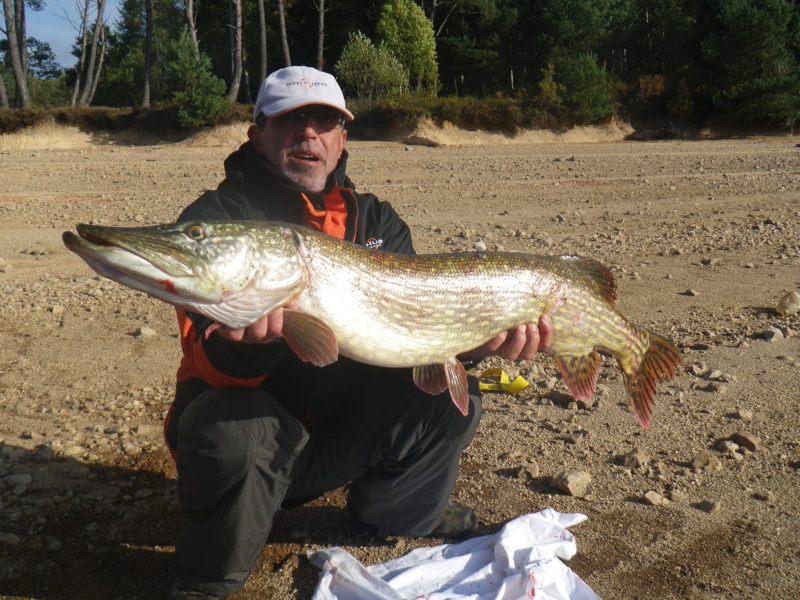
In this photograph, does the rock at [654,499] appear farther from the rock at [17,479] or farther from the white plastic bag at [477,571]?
the rock at [17,479]

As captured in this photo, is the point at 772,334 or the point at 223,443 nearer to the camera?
the point at 223,443

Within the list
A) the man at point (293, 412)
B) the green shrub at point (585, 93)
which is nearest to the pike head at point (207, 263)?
the man at point (293, 412)

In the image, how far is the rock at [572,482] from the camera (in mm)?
3328

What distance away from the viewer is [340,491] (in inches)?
137

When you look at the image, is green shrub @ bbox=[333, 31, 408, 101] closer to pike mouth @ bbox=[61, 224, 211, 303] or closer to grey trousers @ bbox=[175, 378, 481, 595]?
grey trousers @ bbox=[175, 378, 481, 595]

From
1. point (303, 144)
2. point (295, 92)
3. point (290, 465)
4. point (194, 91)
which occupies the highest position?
point (194, 91)

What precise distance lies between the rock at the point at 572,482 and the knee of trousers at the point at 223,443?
135 centimetres

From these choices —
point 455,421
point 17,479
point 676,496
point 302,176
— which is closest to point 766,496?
point 676,496

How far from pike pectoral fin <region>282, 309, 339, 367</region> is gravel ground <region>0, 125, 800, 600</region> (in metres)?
0.96

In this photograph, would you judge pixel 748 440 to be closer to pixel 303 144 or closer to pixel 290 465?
pixel 290 465

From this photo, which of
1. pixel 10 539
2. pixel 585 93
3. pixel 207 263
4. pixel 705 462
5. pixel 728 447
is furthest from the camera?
pixel 585 93

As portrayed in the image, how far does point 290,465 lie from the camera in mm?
2793

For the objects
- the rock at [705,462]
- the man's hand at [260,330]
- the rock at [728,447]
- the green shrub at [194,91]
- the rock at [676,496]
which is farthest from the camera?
the green shrub at [194,91]

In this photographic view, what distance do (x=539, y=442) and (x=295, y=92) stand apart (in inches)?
83.4
